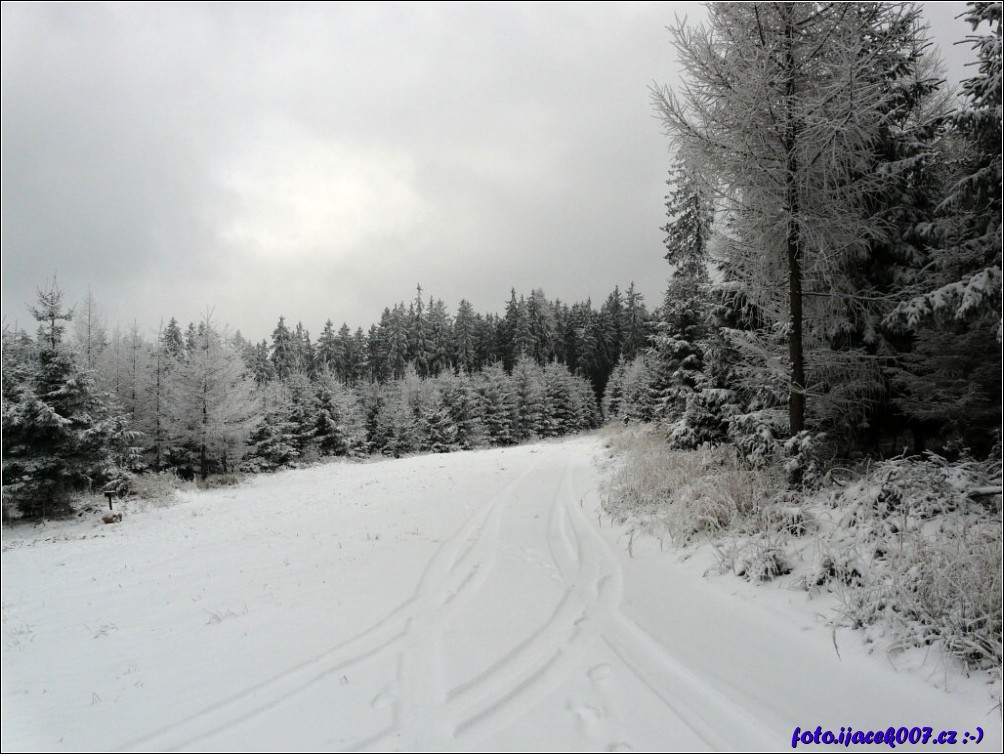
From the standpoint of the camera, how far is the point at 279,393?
35938 millimetres

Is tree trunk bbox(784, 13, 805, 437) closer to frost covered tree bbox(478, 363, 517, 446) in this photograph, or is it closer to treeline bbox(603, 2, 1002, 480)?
treeline bbox(603, 2, 1002, 480)

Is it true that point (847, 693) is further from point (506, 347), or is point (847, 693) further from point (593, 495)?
point (506, 347)

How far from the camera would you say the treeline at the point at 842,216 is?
620 centimetres

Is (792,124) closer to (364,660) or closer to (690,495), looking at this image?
(690,495)

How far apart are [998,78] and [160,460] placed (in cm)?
3406

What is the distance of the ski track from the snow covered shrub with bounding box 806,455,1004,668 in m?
1.72

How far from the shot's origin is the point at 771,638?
4.11 m

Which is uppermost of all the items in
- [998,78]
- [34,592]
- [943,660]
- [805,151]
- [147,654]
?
[805,151]

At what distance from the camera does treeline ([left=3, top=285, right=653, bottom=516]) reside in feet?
48.0

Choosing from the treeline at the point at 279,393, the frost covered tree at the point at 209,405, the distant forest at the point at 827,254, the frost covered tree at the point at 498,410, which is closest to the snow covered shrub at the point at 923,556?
the distant forest at the point at 827,254

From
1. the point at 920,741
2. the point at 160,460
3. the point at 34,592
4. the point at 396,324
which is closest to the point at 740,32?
the point at 920,741

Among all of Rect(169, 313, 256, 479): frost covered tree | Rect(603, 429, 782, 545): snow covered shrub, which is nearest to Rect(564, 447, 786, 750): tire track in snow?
Rect(603, 429, 782, 545): snow covered shrub

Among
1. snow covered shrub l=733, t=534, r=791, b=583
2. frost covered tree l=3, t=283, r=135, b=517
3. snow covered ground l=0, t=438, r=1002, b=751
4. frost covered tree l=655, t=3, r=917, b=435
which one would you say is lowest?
snow covered ground l=0, t=438, r=1002, b=751

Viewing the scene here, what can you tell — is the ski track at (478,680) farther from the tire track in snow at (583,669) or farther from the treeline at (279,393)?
the treeline at (279,393)
